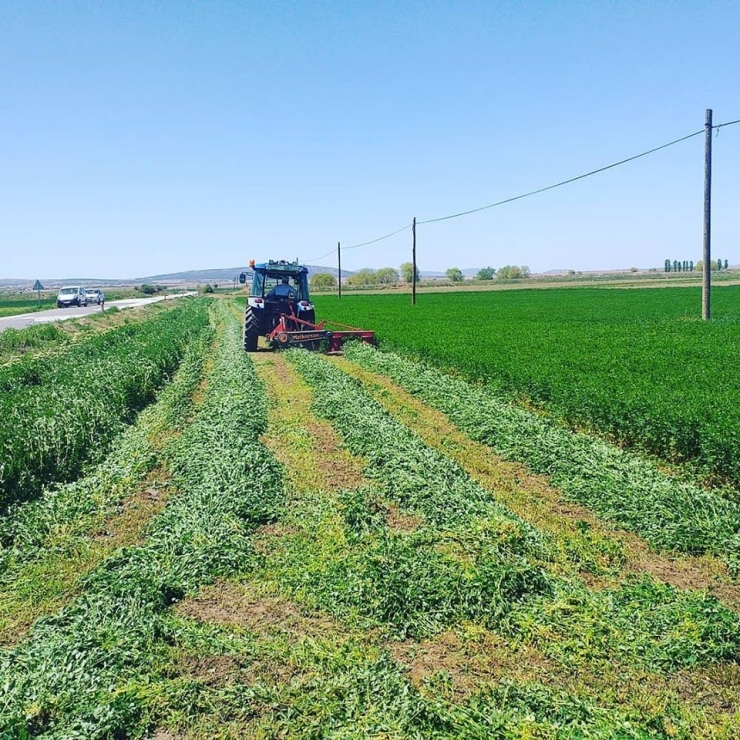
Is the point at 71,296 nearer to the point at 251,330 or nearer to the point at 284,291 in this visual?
the point at 251,330

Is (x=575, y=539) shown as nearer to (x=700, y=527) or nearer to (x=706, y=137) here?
(x=700, y=527)

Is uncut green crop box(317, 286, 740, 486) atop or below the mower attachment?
below

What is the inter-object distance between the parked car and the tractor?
129 ft

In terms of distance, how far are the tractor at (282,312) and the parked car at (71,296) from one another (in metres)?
39.5

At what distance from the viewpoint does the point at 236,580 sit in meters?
5.16

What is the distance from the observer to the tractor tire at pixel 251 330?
19.9 m

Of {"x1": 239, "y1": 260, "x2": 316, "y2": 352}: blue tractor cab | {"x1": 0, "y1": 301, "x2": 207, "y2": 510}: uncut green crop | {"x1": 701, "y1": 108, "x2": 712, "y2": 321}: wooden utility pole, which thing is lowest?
{"x1": 0, "y1": 301, "x2": 207, "y2": 510}: uncut green crop

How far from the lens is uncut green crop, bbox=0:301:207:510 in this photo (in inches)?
292

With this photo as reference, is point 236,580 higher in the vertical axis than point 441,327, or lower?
lower

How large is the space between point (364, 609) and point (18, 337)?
22918mm

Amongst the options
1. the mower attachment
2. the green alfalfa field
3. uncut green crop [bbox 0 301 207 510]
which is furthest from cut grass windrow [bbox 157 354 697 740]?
the mower attachment

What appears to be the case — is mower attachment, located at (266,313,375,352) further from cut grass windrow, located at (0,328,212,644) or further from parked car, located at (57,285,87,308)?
parked car, located at (57,285,87,308)

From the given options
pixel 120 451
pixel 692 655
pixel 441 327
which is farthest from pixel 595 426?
pixel 441 327

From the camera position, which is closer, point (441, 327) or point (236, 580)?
point (236, 580)
